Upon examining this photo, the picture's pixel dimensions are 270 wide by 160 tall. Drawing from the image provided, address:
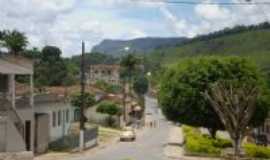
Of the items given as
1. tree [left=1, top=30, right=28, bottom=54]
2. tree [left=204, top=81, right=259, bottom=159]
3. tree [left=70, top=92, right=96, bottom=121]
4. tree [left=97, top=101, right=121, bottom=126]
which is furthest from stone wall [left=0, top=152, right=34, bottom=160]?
tree [left=1, top=30, right=28, bottom=54]

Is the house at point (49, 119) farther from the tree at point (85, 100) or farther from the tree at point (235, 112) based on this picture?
the tree at point (85, 100)

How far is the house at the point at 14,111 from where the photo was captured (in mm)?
39438

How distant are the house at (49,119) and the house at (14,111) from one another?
1660 mm

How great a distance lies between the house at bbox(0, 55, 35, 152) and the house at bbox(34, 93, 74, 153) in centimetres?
166

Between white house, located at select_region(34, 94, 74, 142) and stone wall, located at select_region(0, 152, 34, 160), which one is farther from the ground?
white house, located at select_region(34, 94, 74, 142)

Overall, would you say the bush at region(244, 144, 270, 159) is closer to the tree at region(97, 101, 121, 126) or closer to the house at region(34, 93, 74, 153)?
the house at region(34, 93, 74, 153)

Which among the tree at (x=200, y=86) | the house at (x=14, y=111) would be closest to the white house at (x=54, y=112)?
the house at (x=14, y=111)

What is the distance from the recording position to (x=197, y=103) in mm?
58375

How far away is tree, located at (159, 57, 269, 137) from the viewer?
58469mm

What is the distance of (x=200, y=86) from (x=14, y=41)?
1888 inches

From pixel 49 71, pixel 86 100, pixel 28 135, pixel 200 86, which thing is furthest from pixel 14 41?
pixel 28 135

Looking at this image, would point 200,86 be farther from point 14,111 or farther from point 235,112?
point 14,111

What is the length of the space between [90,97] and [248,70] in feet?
127

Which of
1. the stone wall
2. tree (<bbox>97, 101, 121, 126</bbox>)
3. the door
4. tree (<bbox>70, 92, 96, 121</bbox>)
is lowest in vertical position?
the stone wall
